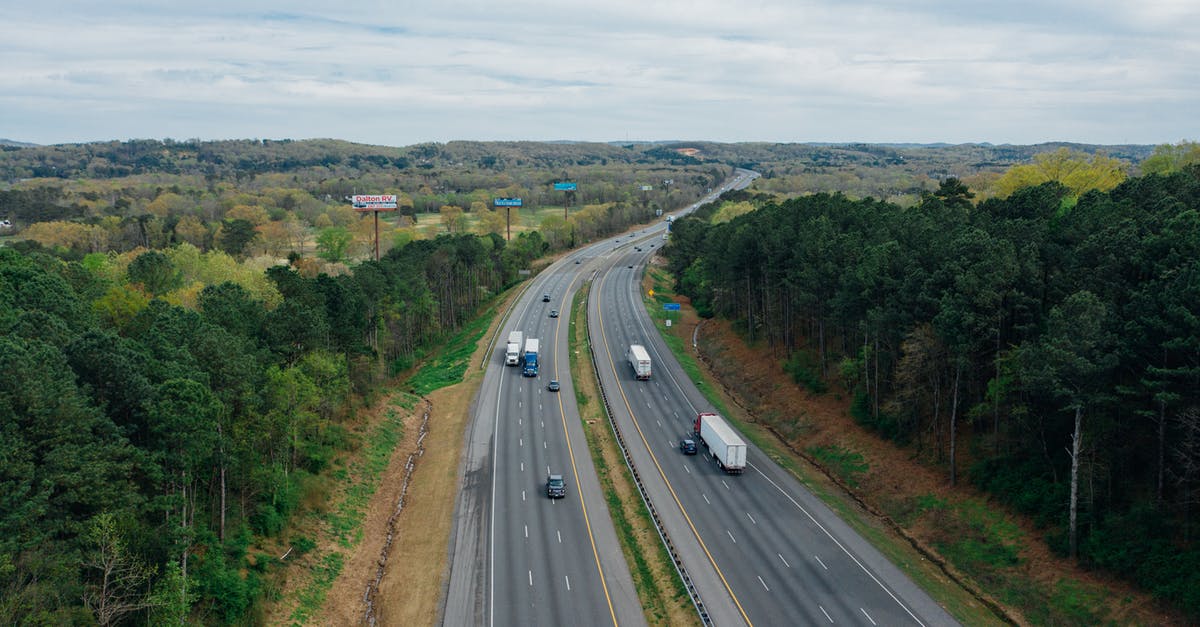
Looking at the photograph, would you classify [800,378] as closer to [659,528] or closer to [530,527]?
[659,528]

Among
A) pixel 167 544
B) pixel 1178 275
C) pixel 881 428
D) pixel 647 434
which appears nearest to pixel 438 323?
pixel 647 434

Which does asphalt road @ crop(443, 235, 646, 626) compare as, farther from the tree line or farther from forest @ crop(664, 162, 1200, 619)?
forest @ crop(664, 162, 1200, 619)

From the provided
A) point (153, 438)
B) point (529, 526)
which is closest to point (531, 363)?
point (529, 526)

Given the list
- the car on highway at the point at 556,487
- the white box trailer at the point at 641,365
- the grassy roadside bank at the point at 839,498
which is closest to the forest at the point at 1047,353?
the grassy roadside bank at the point at 839,498

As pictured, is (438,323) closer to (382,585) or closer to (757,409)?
(757,409)

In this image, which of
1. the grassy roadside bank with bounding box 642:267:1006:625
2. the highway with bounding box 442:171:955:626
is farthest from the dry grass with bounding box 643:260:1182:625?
the highway with bounding box 442:171:955:626

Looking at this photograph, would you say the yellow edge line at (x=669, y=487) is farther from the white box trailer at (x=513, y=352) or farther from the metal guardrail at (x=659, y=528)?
the white box trailer at (x=513, y=352)
